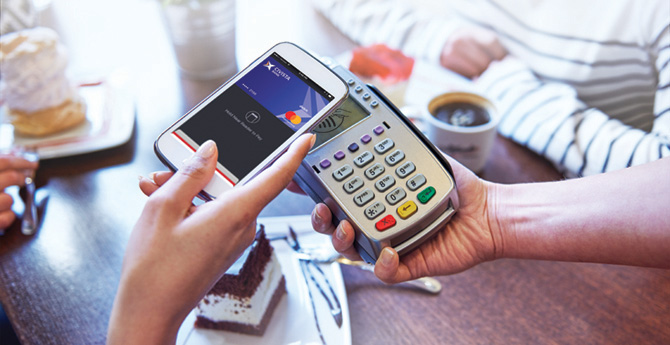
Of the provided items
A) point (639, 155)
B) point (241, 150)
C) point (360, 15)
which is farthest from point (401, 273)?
point (360, 15)

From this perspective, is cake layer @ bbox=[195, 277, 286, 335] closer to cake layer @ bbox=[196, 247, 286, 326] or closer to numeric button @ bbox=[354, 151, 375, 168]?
cake layer @ bbox=[196, 247, 286, 326]

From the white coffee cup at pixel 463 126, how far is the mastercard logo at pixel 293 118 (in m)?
0.20

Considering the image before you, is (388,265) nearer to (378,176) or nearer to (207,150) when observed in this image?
(378,176)

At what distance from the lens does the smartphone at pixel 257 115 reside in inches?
17.0

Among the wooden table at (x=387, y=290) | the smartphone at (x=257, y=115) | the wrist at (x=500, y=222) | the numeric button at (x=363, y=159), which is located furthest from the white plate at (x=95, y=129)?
the wrist at (x=500, y=222)

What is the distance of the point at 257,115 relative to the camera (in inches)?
18.0

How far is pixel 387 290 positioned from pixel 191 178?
0.25m

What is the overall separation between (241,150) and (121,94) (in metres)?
0.43

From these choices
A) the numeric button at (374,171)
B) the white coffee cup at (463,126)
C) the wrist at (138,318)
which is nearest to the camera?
the wrist at (138,318)

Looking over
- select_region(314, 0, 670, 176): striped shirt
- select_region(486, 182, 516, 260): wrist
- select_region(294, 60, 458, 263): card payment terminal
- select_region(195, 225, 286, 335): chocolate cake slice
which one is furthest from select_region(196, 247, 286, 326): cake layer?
select_region(314, 0, 670, 176): striped shirt

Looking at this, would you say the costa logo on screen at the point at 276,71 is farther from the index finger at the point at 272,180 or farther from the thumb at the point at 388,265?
the thumb at the point at 388,265

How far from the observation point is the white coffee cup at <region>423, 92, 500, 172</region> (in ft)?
1.86

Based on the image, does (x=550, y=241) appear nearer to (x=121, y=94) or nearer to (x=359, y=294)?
(x=359, y=294)

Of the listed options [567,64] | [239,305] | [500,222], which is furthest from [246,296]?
[567,64]
